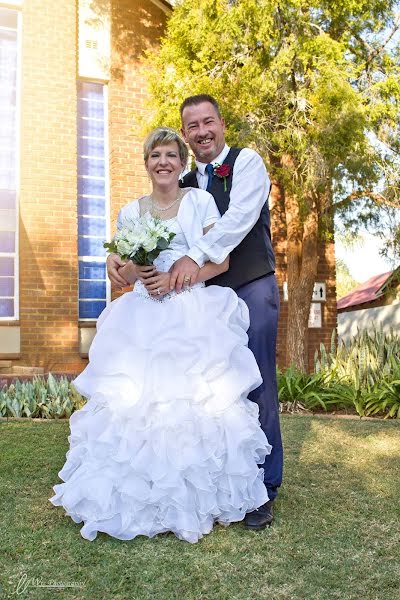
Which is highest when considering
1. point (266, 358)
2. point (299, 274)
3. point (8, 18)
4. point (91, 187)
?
point (8, 18)

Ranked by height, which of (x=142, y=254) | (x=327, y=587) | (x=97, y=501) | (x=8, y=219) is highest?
(x=8, y=219)

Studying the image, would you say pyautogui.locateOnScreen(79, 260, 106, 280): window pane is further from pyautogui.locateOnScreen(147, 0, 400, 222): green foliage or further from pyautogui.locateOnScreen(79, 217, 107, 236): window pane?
pyautogui.locateOnScreen(147, 0, 400, 222): green foliage

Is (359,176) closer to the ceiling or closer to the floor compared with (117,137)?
closer to the floor

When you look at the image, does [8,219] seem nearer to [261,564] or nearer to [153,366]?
[153,366]

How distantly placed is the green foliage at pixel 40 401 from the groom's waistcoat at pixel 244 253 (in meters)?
3.74

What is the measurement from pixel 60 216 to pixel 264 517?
297 inches

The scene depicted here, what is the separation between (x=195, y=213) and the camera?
3.81m

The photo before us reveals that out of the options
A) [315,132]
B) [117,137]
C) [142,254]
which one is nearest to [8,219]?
[117,137]

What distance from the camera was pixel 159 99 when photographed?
968 centimetres

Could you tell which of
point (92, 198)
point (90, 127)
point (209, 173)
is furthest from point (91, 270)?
point (209, 173)

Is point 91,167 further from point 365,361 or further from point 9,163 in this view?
point 365,361

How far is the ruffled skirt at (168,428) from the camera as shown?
334cm
